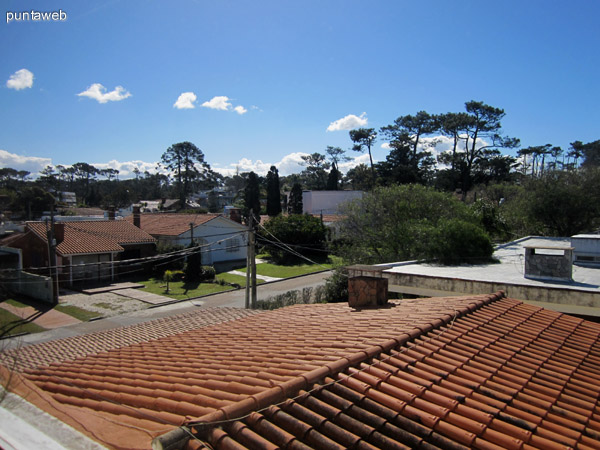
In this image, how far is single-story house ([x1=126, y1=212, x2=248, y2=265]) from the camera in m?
34.0

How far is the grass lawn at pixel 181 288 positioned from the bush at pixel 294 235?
9947 mm

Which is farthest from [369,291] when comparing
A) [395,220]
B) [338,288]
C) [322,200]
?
[322,200]

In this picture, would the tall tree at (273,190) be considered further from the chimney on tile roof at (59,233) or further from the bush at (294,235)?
the chimney on tile roof at (59,233)

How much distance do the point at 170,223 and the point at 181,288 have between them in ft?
38.5

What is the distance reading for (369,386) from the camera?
3.62 metres

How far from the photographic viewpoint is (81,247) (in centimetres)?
2800

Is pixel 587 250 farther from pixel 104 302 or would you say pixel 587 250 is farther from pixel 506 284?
pixel 104 302

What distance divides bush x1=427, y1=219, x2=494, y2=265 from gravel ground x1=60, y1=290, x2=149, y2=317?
16258 millimetres

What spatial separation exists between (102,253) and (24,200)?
35772 millimetres

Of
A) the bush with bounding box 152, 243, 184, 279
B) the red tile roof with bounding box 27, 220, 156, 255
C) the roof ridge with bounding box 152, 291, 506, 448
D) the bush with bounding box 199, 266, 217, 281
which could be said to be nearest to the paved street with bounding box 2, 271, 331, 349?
the bush with bounding box 199, 266, 217, 281

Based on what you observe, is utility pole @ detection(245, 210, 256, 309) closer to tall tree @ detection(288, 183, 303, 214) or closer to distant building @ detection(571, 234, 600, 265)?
distant building @ detection(571, 234, 600, 265)

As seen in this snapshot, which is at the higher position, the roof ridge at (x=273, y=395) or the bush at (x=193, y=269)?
the roof ridge at (x=273, y=395)

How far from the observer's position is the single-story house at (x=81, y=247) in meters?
27.2

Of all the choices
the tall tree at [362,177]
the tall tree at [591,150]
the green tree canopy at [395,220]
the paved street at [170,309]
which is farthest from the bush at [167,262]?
the tall tree at [591,150]
